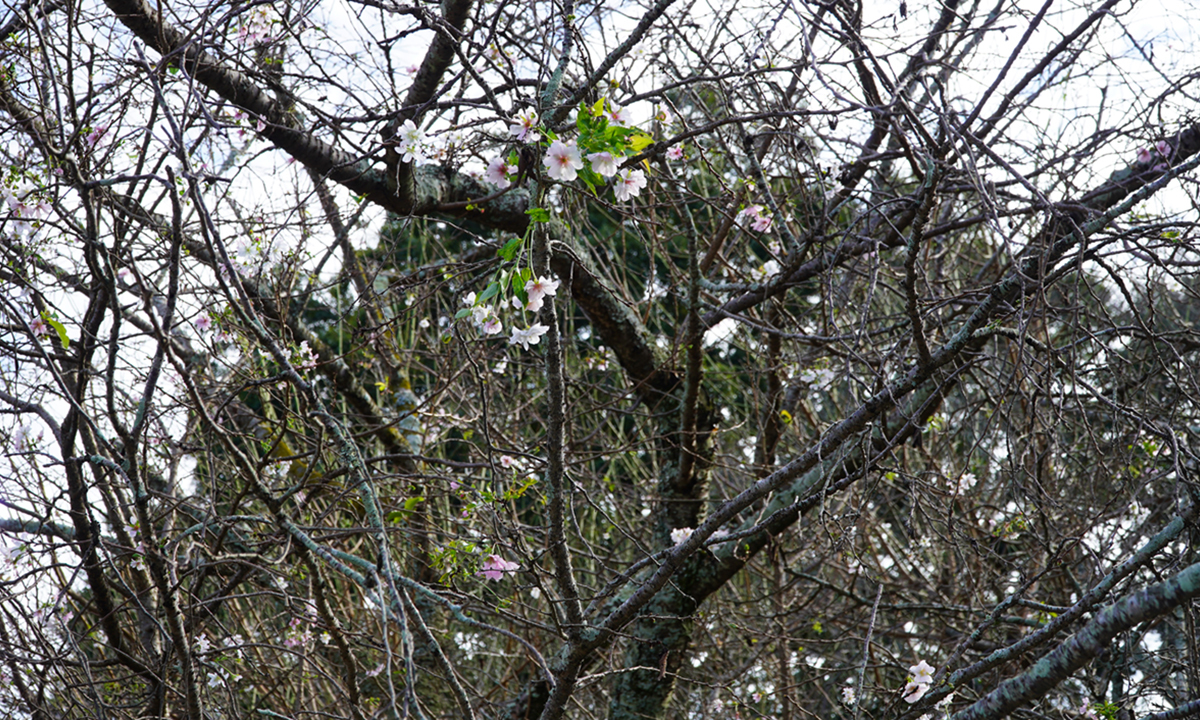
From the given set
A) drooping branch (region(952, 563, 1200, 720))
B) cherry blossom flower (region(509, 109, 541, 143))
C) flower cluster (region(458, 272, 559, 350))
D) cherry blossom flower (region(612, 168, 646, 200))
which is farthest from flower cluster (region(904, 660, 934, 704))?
cherry blossom flower (region(509, 109, 541, 143))

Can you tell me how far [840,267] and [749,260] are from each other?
1831 millimetres

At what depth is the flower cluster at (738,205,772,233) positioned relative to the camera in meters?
3.70

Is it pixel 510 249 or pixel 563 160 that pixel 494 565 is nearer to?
A: pixel 510 249

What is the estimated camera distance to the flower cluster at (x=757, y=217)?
A: 3.70 metres

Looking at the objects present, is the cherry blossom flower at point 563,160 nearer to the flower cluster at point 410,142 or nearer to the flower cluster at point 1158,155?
the flower cluster at point 410,142

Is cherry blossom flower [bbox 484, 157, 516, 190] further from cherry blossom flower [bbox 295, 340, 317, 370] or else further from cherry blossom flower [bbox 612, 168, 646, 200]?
cherry blossom flower [bbox 295, 340, 317, 370]

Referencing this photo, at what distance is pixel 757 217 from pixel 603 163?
1.91 m

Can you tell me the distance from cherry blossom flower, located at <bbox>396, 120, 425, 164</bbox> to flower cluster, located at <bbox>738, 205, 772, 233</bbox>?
1.38 m

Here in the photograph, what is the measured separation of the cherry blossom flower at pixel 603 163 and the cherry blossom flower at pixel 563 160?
0.12 feet

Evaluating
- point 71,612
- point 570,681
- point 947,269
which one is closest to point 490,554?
point 570,681

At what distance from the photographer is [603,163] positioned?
2.06 m

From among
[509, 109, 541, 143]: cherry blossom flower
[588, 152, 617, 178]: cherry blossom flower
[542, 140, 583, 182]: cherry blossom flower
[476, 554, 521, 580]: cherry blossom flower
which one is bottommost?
[476, 554, 521, 580]: cherry blossom flower

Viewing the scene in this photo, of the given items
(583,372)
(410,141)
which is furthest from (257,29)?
(583,372)

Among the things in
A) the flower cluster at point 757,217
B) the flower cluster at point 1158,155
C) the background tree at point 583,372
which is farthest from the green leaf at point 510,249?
the flower cluster at point 1158,155
